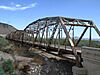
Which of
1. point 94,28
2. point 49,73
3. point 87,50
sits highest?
point 94,28

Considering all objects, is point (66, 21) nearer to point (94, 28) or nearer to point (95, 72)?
point (94, 28)

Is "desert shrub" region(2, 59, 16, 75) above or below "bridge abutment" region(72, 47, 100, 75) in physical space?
below

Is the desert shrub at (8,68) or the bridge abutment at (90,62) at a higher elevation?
the bridge abutment at (90,62)

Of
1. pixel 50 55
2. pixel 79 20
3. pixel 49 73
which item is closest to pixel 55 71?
pixel 49 73

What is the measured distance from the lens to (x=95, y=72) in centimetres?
1283

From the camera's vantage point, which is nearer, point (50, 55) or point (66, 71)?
point (66, 71)

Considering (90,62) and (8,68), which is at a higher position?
(90,62)

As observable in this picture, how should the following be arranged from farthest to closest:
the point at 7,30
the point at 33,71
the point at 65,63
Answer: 1. the point at 7,30
2. the point at 65,63
3. the point at 33,71

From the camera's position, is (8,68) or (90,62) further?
(8,68)

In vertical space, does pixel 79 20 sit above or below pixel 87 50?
above

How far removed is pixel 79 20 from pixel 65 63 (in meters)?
5.01

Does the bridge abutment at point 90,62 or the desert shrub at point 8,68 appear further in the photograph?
the desert shrub at point 8,68

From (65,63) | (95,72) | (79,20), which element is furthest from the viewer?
(79,20)

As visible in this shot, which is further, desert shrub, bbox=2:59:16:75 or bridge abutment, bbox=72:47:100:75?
desert shrub, bbox=2:59:16:75
